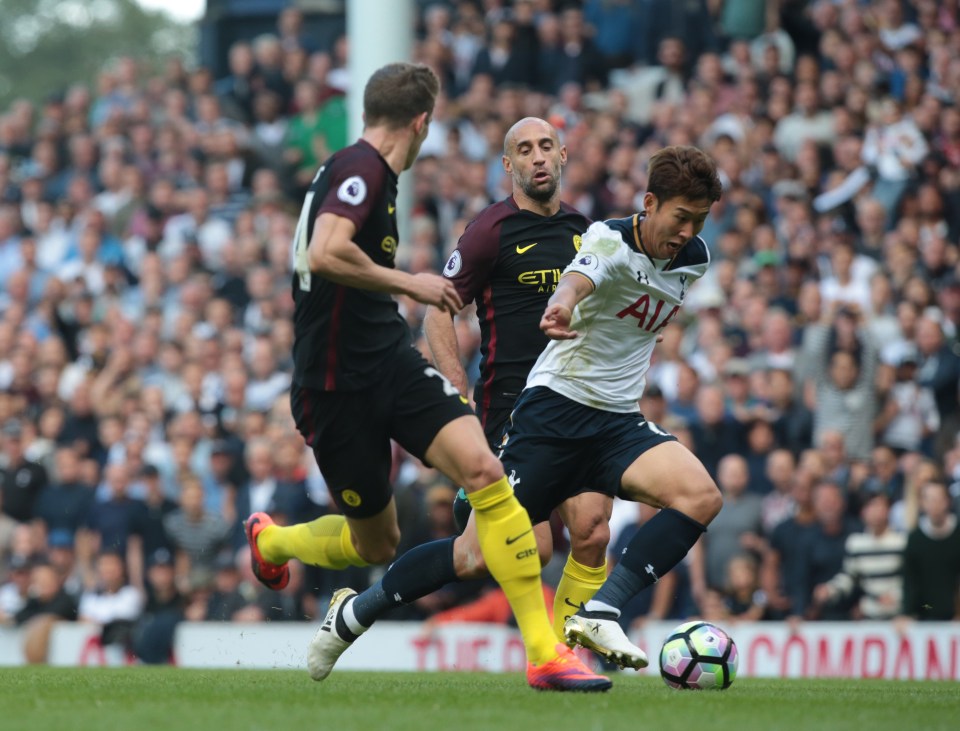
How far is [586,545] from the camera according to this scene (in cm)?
848

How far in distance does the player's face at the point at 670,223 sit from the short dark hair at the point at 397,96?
45.1 inches

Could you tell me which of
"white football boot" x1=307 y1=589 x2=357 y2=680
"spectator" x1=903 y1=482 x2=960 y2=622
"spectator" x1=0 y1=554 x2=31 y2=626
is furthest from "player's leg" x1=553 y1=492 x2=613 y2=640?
"spectator" x1=0 y1=554 x2=31 y2=626

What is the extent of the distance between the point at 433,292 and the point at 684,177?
4.57ft

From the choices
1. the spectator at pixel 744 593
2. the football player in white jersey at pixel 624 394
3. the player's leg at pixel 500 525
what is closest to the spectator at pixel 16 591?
the spectator at pixel 744 593

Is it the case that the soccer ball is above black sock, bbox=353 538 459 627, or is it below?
below

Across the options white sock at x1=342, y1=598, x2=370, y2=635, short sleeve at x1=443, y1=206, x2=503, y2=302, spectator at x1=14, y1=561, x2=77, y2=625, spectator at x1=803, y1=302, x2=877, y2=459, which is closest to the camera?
white sock at x1=342, y1=598, x2=370, y2=635

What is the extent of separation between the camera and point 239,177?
20.0 metres

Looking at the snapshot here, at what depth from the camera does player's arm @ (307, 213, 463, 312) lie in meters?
6.81

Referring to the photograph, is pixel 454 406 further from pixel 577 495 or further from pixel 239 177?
pixel 239 177

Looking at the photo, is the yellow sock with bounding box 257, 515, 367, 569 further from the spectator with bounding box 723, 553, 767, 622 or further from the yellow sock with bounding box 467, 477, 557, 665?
the spectator with bounding box 723, 553, 767, 622

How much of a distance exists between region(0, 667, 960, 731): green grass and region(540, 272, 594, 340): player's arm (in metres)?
1.47

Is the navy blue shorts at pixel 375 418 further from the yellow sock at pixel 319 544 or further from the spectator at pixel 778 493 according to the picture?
the spectator at pixel 778 493

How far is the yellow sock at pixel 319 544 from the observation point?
26.8ft

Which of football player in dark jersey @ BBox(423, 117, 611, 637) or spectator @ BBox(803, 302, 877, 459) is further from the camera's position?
spectator @ BBox(803, 302, 877, 459)
